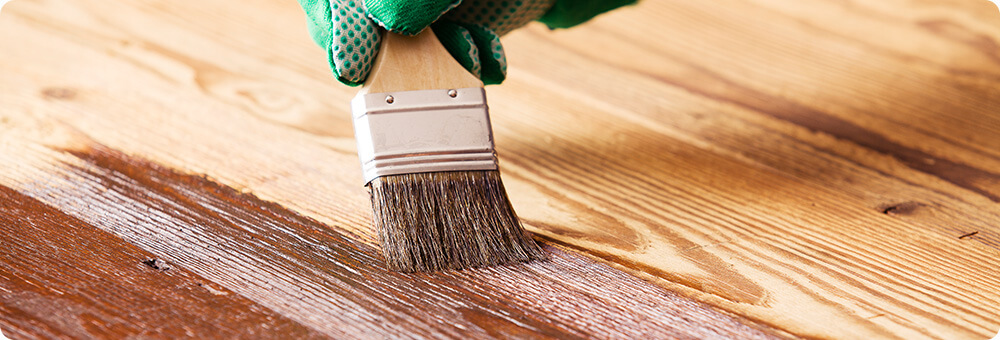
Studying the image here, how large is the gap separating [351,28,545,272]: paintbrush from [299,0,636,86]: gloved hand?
0.03m

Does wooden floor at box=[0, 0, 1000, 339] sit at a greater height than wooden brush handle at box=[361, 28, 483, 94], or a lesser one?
lesser

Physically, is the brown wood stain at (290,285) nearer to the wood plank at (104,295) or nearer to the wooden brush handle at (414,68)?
the wood plank at (104,295)

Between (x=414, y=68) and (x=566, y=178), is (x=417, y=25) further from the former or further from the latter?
(x=566, y=178)

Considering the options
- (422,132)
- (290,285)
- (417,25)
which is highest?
(417,25)

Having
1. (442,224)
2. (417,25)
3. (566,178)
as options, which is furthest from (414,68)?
(566,178)

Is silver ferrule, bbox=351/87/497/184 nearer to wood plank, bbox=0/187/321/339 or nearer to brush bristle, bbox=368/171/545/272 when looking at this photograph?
brush bristle, bbox=368/171/545/272

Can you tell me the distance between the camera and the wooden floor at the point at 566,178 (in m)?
0.80

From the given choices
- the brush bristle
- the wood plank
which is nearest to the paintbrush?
the brush bristle

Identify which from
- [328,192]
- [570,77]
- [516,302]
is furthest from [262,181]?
[570,77]

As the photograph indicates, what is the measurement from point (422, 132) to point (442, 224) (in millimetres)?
96

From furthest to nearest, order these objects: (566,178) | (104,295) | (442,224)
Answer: (566,178)
(442,224)
(104,295)

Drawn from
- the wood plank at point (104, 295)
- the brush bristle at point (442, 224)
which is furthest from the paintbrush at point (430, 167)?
the wood plank at point (104, 295)

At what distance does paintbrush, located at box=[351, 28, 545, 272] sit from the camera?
34.6 inches

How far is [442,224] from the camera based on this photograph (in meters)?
0.89
